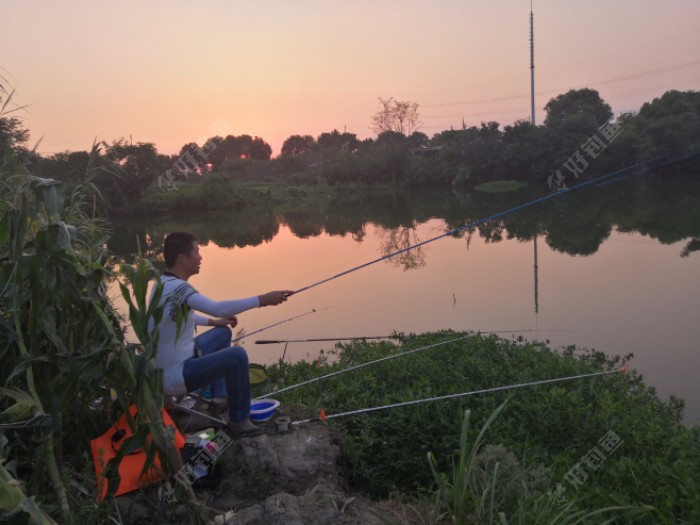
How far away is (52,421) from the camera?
2.06 meters

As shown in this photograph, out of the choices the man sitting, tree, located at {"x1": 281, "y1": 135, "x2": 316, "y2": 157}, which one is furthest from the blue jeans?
tree, located at {"x1": 281, "y1": 135, "x2": 316, "y2": 157}

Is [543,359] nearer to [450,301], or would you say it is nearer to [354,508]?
[354,508]

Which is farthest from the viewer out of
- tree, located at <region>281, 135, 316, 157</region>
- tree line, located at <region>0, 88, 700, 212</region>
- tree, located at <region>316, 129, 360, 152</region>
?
tree, located at <region>281, 135, 316, 157</region>

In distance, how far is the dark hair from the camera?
311 cm

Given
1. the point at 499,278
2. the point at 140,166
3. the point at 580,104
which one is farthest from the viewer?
the point at 580,104

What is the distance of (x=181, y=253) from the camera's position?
3.12 meters

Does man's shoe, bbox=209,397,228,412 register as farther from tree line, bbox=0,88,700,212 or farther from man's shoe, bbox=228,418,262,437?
tree line, bbox=0,88,700,212

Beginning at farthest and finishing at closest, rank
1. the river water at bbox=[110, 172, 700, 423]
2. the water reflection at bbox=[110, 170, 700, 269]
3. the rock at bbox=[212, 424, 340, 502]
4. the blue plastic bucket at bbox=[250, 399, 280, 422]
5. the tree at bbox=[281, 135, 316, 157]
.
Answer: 1. the tree at bbox=[281, 135, 316, 157]
2. the water reflection at bbox=[110, 170, 700, 269]
3. the river water at bbox=[110, 172, 700, 423]
4. the blue plastic bucket at bbox=[250, 399, 280, 422]
5. the rock at bbox=[212, 424, 340, 502]

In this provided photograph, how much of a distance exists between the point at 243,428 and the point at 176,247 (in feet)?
3.48

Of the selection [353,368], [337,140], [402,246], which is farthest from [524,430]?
[337,140]

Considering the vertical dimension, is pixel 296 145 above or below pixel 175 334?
above

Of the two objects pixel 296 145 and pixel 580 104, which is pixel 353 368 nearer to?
pixel 580 104

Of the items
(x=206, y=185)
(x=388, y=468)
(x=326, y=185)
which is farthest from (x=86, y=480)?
(x=326, y=185)

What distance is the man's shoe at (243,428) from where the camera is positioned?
3.15 metres
